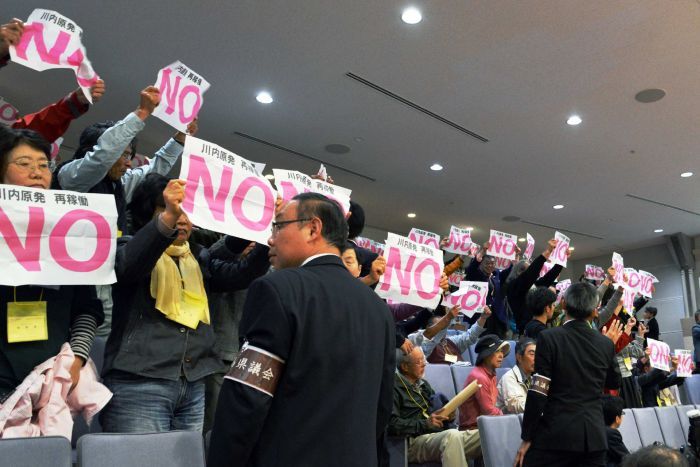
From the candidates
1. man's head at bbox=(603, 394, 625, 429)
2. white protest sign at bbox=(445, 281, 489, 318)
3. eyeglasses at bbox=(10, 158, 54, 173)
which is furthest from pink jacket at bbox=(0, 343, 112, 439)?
man's head at bbox=(603, 394, 625, 429)

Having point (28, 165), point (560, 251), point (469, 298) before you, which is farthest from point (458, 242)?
point (28, 165)

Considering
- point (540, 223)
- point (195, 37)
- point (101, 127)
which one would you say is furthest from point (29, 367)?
point (540, 223)

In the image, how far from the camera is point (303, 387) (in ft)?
4.28

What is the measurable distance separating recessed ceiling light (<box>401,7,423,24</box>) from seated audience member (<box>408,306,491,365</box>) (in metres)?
2.37

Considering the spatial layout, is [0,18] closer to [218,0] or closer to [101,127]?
[218,0]

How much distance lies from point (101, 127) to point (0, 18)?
318 cm

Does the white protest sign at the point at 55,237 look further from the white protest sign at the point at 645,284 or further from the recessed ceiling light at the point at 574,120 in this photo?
the recessed ceiling light at the point at 574,120

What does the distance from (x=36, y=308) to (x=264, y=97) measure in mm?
4788

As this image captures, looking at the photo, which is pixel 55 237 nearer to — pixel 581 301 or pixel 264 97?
pixel 581 301

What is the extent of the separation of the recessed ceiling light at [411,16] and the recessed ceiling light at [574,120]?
2.64 meters

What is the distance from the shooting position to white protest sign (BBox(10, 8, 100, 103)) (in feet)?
8.27

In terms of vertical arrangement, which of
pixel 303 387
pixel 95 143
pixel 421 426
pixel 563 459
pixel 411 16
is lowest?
pixel 563 459

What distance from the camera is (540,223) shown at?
36.6 ft

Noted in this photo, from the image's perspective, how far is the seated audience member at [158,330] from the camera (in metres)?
1.86
